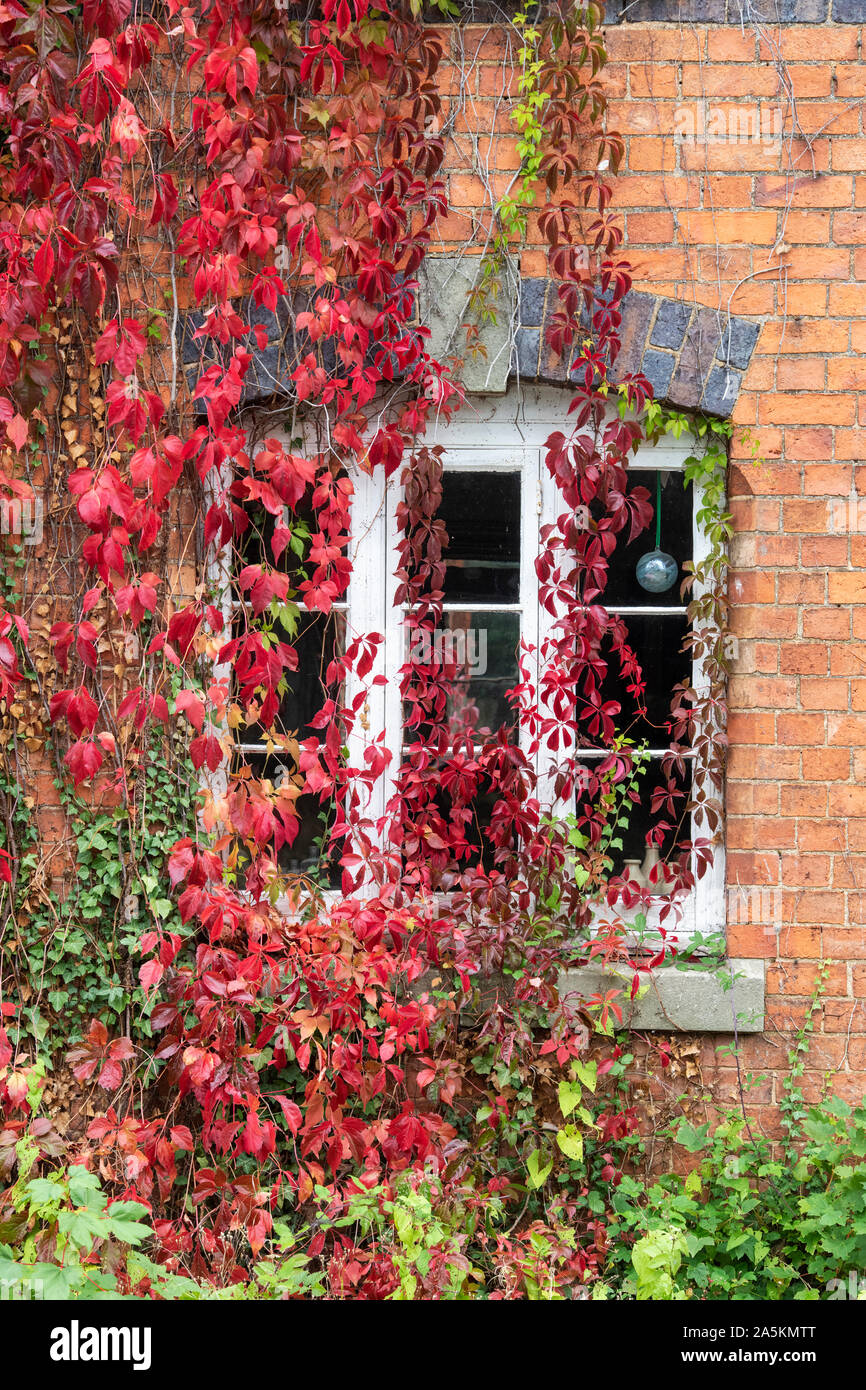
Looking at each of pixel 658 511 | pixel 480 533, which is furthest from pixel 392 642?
pixel 658 511

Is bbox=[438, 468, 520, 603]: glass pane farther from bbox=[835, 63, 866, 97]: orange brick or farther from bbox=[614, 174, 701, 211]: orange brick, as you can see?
bbox=[835, 63, 866, 97]: orange brick

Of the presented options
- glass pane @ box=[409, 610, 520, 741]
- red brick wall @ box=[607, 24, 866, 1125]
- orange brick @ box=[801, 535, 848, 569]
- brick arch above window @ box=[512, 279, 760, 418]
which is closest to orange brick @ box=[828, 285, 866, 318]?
red brick wall @ box=[607, 24, 866, 1125]

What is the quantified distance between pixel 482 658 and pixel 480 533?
1.27 ft

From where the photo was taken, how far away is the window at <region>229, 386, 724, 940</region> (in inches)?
126

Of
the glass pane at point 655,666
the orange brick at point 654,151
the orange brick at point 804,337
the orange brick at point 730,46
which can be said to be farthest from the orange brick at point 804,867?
the orange brick at point 730,46

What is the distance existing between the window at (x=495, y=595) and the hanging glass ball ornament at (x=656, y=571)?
28 mm

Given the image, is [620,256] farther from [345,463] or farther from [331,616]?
[331,616]

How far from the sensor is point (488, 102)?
306cm

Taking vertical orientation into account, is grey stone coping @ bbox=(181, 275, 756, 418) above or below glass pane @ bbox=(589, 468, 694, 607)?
above

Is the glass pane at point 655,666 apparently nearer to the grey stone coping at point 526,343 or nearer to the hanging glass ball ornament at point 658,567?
the hanging glass ball ornament at point 658,567

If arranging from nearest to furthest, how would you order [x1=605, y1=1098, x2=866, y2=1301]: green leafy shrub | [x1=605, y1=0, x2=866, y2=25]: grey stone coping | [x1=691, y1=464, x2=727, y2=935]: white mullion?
[x1=605, y1=1098, x2=866, y2=1301]: green leafy shrub → [x1=605, y1=0, x2=866, y2=25]: grey stone coping → [x1=691, y1=464, x2=727, y2=935]: white mullion
